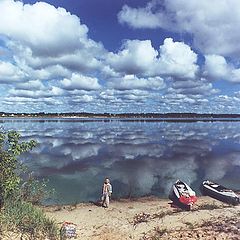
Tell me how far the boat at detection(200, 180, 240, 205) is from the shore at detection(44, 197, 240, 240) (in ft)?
2.32

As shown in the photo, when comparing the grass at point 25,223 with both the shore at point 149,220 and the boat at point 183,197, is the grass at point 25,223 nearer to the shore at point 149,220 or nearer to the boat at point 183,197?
the shore at point 149,220

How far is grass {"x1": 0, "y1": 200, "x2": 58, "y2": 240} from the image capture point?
16.6m

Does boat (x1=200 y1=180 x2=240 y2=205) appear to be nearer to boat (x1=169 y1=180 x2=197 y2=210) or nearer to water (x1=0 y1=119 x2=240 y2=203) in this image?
boat (x1=169 y1=180 x2=197 y2=210)

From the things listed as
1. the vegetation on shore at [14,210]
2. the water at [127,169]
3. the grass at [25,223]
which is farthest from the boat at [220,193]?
the grass at [25,223]

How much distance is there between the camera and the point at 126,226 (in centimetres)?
2166

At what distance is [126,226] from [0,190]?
7974 mm

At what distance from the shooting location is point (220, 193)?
96.3 feet

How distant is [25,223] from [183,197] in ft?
43.7

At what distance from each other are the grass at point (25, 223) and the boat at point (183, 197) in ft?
37.0

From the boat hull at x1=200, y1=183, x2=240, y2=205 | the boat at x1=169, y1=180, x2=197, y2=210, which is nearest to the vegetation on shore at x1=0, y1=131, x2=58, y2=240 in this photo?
the boat at x1=169, y1=180, x2=197, y2=210

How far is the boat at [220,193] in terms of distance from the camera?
90.6ft

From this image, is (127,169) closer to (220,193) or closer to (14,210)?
(220,193)

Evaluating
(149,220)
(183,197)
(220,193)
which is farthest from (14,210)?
(220,193)

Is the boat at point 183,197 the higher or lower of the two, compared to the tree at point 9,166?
lower
